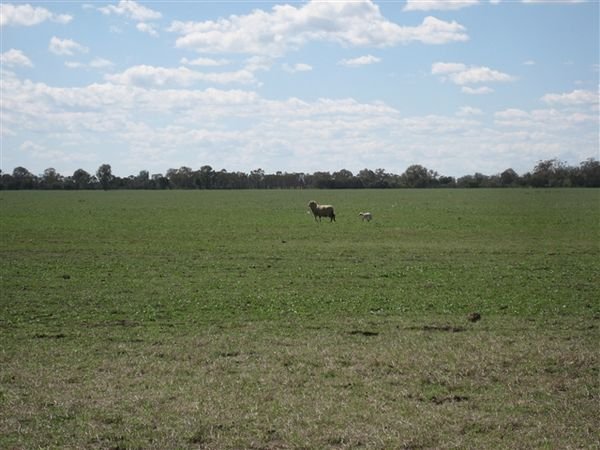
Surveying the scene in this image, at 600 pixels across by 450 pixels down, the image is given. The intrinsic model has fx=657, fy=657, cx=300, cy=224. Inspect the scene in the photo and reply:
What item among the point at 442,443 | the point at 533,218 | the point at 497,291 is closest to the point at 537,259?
the point at 497,291

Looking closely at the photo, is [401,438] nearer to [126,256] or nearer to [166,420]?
[166,420]

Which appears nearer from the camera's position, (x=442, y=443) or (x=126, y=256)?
(x=442, y=443)

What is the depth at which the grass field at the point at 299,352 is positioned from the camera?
7145 mm

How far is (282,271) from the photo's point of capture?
65.0 ft

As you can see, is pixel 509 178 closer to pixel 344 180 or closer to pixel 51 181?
pixel 344 180

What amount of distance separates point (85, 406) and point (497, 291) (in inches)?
432

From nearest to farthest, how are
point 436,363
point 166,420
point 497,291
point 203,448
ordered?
point 203,448 → point 166,420 → point 436,363 → point 497,291

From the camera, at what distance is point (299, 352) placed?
1017cm

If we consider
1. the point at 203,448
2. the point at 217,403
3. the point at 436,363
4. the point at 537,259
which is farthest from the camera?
the point at 537,259

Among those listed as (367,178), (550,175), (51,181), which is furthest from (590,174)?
(51,181)

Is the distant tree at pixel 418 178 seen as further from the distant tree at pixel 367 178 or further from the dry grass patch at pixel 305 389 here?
the dry grass patch at pixel 305 389

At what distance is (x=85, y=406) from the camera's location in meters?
7.83

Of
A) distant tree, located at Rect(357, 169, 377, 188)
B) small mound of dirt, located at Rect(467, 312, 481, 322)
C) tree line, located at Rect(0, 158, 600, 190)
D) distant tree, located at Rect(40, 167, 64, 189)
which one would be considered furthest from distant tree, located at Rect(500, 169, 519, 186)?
small mound of dirt, located at Rect(467, 312, 481, 322)

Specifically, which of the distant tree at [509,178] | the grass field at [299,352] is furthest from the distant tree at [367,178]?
the grass field at [299,352]
